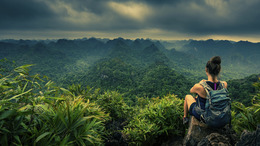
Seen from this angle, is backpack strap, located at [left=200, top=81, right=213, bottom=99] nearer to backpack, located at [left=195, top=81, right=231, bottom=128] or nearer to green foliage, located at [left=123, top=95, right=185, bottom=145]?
backpack, located at [left=195, top=81, right=231, bottom=128]

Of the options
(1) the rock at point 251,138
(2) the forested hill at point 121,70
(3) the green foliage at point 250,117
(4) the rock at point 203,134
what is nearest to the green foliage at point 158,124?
(4) the rock at point 203,134

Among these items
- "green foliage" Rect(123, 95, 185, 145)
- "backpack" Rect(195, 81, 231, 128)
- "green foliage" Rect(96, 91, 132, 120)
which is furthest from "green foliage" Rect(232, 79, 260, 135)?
"green foliage" Rect(96, 91, 132, 120)

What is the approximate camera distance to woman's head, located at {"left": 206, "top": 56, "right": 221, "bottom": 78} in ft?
8.23

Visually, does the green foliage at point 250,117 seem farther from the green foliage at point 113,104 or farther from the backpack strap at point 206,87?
the green foliage at point 113,104

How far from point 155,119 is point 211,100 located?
4.86ft

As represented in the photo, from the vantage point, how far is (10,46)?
178250 millimetres

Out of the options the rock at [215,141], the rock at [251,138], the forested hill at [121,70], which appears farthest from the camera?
the forested hill at [121,70]

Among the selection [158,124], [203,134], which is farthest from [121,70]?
[203,134]

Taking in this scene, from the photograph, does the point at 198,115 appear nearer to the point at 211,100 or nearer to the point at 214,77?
the point at 211,100

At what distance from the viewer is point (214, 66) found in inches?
99.6

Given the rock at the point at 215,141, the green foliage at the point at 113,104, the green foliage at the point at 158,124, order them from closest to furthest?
the rock at the point at 215,141 → the green foliage at the point at 158,124 → the green foliage at the point at 113,104

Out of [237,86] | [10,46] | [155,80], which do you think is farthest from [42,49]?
[237,86]

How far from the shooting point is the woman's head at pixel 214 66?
8.23ft

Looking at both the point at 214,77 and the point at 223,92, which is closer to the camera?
the point at 223,92
